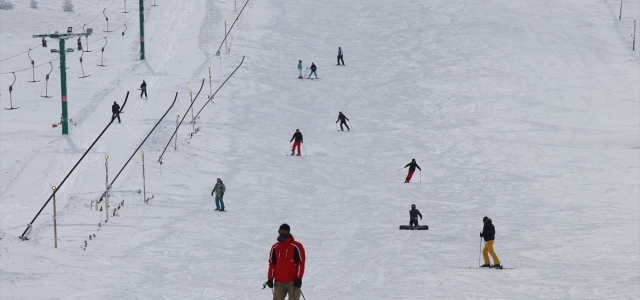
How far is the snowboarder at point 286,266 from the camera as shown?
11422mm

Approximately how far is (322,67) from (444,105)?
8510mm

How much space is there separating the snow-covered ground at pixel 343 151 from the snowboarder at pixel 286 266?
3.93 metres

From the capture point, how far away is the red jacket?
11.4 meters

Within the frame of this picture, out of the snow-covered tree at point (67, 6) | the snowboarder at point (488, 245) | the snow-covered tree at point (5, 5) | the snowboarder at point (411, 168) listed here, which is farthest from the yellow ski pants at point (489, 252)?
the snow-covered tree at point (5, 5)

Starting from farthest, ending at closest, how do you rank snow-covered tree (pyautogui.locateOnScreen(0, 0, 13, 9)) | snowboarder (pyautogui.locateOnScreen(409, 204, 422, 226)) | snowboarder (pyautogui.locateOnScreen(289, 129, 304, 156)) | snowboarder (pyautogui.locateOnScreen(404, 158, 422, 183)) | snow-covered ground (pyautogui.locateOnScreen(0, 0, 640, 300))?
snow-covered tree (pyautogui.locateOnScreen(0, 0, 13, 9)), snowboarder (pyautogui.locateOnScreen(289, 129, 304, 156)), snowboarder (pyautogui.locateOnScreen(404, 158, 422, 183)), snowboarder (pyautogui.locateOnScreen(409, 204, 422, 226)), snow-covered ground (pyautogui.locateOnScreen(0, 0, 640, 300))

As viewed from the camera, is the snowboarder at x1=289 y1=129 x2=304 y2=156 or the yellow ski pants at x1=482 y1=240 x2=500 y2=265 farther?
the snowboarder at x1=289 y1=129 x2=304 y2=156

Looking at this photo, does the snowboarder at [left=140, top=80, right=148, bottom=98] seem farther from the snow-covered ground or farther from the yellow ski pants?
the yellow ski pants

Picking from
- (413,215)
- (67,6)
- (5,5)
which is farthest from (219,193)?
(5,5)

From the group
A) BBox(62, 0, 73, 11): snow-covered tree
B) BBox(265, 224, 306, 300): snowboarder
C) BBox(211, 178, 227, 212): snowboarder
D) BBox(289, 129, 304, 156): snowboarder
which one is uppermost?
BBox(265, 224, 306, 300): snowboarder

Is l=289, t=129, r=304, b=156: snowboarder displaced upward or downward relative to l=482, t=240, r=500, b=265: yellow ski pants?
downward

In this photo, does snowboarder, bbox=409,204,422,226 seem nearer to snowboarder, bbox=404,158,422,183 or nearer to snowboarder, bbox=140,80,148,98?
snowboarder, bbox=404,158,422,183

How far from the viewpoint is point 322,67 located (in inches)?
1885

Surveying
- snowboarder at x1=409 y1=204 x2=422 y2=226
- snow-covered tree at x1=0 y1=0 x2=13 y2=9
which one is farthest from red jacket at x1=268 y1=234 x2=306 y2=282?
snow-covered tree at x1=0 y1=0 x2=13 y2=9

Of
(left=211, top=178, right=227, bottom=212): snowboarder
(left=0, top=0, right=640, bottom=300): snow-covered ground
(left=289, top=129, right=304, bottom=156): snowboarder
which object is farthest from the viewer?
(left=289, top=129, right=304, bottom=156): snowboarder
